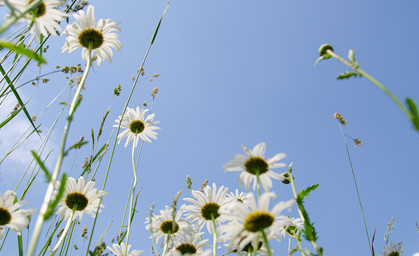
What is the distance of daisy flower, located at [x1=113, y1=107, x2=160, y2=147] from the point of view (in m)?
2.79

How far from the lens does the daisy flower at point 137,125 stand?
279cm

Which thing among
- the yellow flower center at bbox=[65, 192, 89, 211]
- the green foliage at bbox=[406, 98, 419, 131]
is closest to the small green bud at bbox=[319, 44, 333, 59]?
the green foliage at bbox=[406, 98, 419, 131]

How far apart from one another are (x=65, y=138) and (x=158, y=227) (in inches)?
51.2

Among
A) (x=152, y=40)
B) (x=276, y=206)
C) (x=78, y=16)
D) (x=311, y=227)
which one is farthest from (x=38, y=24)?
(x=311, y=227)

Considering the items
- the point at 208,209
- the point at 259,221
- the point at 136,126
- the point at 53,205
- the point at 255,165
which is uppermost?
the point at 136,126

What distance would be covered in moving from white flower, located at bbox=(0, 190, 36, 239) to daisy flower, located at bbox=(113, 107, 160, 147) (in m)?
1.29

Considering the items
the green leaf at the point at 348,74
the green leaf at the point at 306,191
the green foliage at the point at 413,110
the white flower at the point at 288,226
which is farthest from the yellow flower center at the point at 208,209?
the green foliage at the point at 413,110

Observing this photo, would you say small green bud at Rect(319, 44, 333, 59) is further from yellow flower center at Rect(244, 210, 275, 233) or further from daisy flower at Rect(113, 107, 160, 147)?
daisy flower at Rect(113, 107, 160, 147)

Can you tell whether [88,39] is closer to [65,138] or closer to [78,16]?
[78,16]

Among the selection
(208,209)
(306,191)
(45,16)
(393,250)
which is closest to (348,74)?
(306,191)

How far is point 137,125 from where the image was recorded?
2.80 meters

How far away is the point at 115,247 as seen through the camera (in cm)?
188

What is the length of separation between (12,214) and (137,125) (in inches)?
54.3

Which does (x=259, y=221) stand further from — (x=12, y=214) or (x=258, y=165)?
(x=12, y=214)
